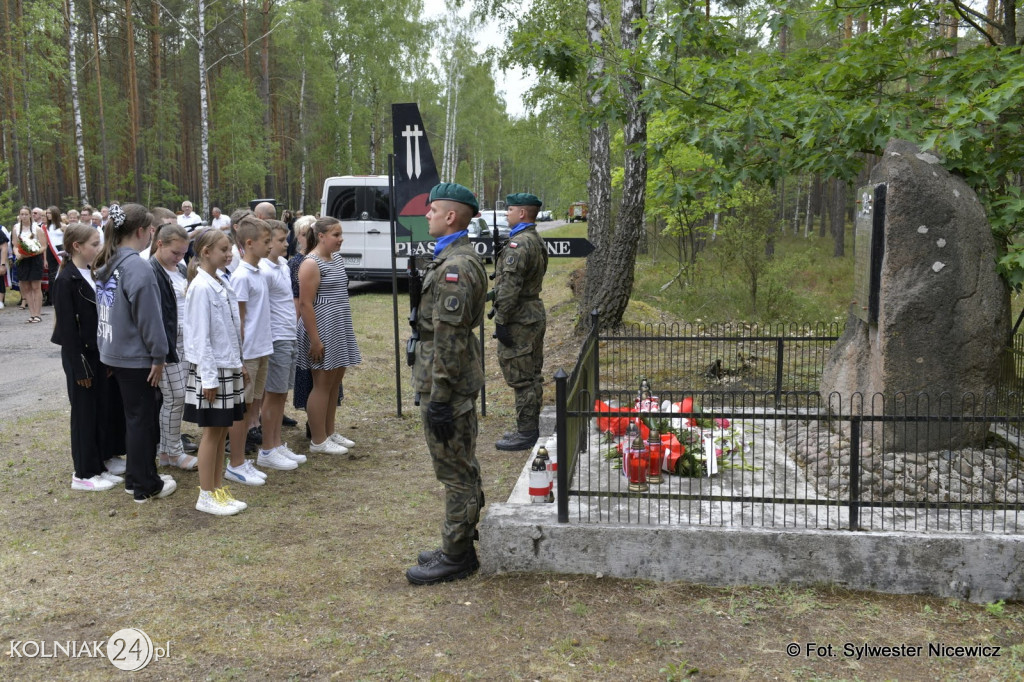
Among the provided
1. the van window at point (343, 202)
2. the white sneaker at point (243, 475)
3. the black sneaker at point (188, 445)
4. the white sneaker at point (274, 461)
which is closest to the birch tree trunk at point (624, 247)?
the white sneaker at point (274, 461)

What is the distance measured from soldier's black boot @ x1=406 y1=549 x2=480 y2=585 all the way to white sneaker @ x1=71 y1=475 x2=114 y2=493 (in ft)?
8.45

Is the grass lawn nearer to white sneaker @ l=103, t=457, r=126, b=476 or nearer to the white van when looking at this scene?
white sneaker @ l=103, t=457, r=126, b=476

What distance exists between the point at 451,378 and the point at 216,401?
177 cm

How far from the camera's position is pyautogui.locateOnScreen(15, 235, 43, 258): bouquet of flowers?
42.3ft

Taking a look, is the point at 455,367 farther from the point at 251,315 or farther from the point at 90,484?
the point at 90,484

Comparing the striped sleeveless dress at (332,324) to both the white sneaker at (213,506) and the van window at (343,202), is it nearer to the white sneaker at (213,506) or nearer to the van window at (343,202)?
the white sneaker at (213,506)

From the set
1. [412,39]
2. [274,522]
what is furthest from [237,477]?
[412,39]

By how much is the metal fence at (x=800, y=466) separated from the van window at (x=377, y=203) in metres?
11.8

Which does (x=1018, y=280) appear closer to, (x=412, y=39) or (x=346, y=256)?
(x=346, y=256)

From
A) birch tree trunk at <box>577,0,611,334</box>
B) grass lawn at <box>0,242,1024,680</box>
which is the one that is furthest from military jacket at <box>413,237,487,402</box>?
birch tree trunk at <box>577,0,611,334</box>

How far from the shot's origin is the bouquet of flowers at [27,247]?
508 inches

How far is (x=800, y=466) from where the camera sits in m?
5.66

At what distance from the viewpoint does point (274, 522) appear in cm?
530

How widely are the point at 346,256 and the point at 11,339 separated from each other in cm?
736
